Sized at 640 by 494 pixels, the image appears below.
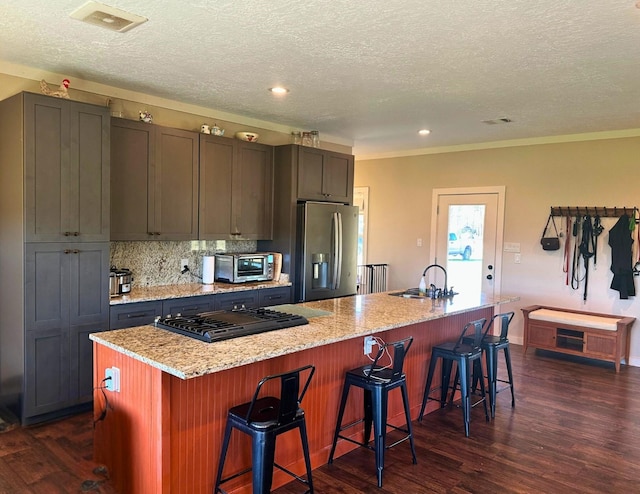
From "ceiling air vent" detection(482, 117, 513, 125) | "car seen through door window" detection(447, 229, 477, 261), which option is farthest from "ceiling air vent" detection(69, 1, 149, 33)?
"car seen through door window" detection(447, 229, 477, 261)

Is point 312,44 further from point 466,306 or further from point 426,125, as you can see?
point 426,125

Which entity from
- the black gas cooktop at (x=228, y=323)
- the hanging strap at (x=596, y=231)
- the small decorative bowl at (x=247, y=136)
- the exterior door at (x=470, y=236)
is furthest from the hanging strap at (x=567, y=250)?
the black gas cooktop at (x=228, y=323)

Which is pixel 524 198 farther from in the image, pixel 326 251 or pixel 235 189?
pixel 235 189

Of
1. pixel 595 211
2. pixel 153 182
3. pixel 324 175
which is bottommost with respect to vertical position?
pixel 595 211

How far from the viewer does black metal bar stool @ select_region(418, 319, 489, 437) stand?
3.44 meters

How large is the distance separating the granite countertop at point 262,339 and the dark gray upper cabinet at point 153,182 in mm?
1618

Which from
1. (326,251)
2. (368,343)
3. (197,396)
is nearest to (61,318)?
(197,396)

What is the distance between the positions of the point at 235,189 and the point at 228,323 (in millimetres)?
2453

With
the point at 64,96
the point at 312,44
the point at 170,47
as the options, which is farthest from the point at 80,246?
the point at 312,44

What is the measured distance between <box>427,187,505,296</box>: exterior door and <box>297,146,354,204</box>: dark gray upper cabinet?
1662mm

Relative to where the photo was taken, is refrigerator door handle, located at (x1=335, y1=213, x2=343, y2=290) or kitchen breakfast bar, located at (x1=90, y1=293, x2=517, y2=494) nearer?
kitchen breakfast bar, located at (x1=90, y1=293, x2=517, y2=494)

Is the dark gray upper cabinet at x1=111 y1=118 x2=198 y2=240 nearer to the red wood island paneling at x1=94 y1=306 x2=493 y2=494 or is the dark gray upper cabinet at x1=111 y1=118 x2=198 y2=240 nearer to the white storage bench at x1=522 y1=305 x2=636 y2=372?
the red wood island paneling at x1=94 y1=306 x2=493 y2=494

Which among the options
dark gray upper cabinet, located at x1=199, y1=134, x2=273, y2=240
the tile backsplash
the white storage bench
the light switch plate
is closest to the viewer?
the tile backsplash

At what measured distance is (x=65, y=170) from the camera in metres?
3.46
